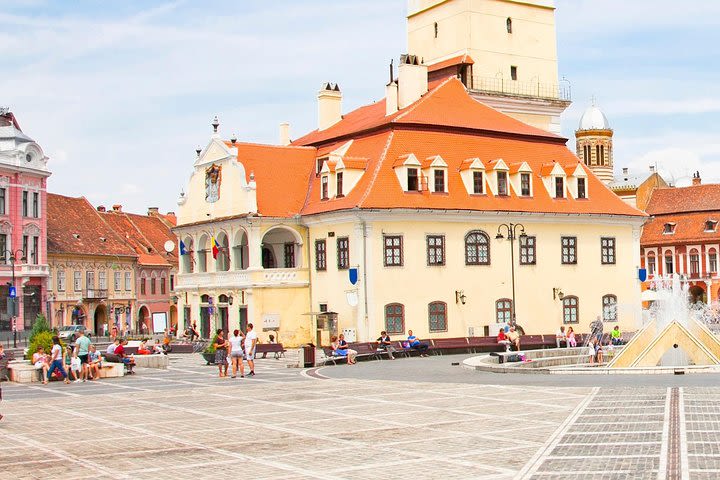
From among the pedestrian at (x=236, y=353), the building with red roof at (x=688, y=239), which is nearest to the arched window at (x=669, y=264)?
the building with red roof at (x=688, y=239)

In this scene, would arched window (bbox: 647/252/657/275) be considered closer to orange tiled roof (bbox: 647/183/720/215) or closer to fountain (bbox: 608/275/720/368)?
orange tiled roof (bbox: 647/183/720/215)

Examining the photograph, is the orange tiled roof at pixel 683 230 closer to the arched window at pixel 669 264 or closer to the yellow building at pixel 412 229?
the arched window at pixel 669 264

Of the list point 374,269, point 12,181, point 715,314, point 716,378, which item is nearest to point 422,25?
point 374,269

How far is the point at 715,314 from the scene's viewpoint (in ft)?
288

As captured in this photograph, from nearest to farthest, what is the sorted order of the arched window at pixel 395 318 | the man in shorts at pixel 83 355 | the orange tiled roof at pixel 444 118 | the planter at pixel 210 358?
the man in shorts at pixel 83 355 < the planter at pixel 210 358 < the arched window at pixel 395 318 < the orange tiled roof at pixel 444 118

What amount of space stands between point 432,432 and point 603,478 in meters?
5.28

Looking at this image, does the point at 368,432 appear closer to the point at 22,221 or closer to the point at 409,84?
the point at 409,84

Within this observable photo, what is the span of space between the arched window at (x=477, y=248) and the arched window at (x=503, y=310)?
2.10m

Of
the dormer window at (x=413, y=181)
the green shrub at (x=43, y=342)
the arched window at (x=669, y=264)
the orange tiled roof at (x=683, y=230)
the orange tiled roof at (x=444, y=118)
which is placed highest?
the orange tiled roof at (x=444, y=118)

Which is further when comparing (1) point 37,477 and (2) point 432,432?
(2) point 432,432

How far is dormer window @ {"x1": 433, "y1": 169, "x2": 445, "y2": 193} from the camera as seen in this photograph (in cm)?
5144

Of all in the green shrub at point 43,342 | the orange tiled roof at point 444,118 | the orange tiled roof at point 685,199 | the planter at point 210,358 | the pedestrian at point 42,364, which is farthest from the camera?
the orange tiled roof at point 685,199

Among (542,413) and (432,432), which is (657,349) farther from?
(432,432)

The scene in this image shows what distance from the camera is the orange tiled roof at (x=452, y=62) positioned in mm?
63031
